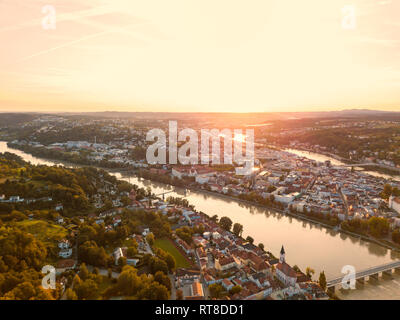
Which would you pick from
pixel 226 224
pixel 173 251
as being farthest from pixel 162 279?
pixel 226 224

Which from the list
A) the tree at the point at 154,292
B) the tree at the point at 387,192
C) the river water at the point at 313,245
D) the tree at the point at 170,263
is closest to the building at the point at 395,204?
the tree at the point at 387,192

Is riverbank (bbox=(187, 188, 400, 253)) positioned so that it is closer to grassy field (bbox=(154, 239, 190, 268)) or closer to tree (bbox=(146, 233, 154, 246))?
grassy field (bbox=(154, 239, 190, 268))

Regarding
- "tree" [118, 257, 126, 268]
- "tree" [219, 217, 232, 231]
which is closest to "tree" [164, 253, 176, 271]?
"tree" [118, 257, 126, 268]

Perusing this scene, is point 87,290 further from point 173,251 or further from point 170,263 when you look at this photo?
point 173,251

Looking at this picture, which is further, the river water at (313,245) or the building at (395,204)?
the building at (395,204)

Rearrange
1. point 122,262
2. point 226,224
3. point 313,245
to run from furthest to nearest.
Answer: point 226,224 → point 313,245 → point 122,262

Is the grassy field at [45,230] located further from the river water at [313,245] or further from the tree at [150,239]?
the river water at [313,245]

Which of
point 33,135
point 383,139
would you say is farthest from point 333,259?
point 33,135
